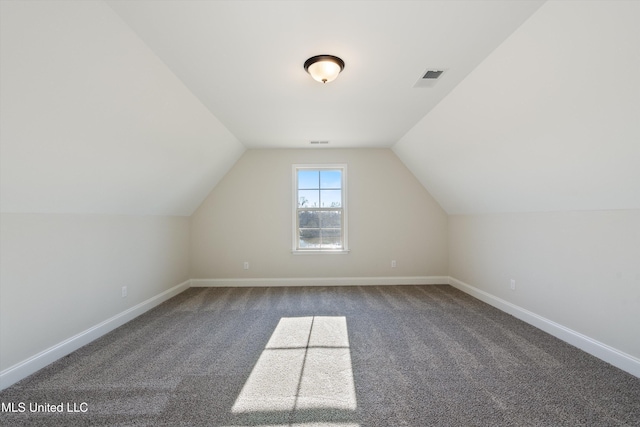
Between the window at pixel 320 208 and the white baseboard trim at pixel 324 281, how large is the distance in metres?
0.54

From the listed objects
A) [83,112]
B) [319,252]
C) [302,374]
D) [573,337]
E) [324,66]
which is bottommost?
[302,374]

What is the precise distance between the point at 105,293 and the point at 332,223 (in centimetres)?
320

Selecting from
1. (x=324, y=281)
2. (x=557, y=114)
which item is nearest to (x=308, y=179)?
(x=324, y=281)

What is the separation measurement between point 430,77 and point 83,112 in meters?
2.60

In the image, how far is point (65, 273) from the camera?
240cm

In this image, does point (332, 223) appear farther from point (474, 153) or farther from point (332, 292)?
point (474, 153)

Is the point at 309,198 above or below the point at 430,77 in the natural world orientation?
below

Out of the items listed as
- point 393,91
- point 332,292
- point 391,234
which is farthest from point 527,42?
point 332,292

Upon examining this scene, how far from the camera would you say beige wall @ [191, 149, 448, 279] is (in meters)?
4.68

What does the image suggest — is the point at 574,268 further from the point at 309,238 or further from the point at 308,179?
the point at 308,179

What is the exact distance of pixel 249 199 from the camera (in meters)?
4.70

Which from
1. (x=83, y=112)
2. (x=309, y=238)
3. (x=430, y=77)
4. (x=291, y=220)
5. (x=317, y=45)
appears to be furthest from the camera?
(x=309, y=238)

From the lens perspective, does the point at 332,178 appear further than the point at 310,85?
Yes

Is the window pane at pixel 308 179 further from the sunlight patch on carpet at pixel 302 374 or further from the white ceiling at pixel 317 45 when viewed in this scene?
the sunlight patch on carpet at pixel 302 374
